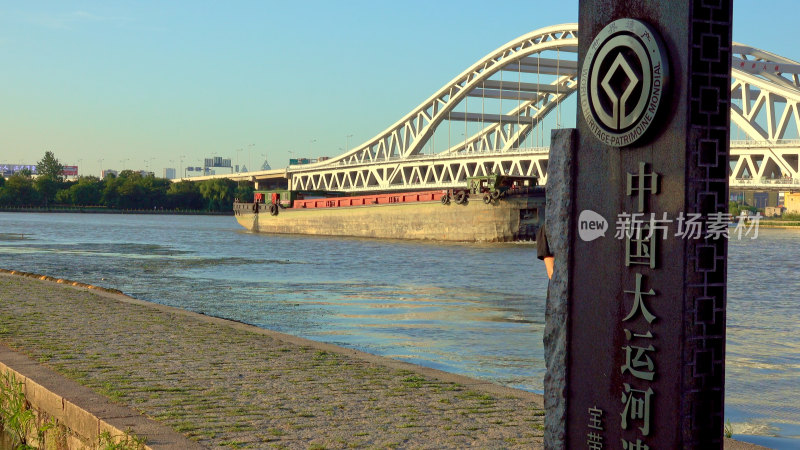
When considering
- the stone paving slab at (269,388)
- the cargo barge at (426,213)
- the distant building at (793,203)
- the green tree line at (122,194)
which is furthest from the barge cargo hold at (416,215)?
the green tree line at (122,194)

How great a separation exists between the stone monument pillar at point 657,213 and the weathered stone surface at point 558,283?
0.52ft

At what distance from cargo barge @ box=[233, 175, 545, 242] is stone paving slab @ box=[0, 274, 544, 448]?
111 feet

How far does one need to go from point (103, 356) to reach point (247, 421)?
2673 mm

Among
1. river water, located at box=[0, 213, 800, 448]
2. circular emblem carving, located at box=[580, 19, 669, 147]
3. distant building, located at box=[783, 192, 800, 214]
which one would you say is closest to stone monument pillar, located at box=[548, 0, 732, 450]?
circular emblem carving, located at box=[580, 19, 669, 147]

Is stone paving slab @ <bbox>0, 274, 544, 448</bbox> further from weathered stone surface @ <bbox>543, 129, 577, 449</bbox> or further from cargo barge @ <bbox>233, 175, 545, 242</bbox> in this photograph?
cargo barge @ <bbox>233, 175, 545, 242</bbox>

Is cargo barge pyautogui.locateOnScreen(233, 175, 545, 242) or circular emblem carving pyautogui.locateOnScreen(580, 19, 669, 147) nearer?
circular emblem carving pyautogui.locateOnScreen(580, 19, 669, 147)

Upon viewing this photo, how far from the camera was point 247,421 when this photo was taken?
507 centimetres

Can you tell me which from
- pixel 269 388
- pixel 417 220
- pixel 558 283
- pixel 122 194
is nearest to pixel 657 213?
pixel 558 283

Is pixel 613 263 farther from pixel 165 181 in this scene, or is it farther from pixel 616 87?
pixel 165 181

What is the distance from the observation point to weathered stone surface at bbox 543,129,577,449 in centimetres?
363

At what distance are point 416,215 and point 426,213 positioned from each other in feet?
3.15

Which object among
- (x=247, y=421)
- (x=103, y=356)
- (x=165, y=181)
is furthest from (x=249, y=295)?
(x=165, y=181)

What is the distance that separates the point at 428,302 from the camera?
52.1 feet

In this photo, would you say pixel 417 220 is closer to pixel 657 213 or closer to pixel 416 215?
pixel 416 215
